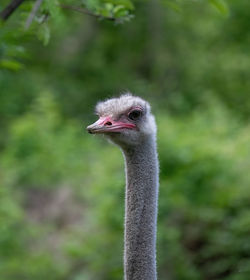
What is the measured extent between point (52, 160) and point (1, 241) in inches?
81.7

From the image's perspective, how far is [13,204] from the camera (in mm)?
6949

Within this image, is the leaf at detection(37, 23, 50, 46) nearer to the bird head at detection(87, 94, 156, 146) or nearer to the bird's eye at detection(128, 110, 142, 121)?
the bird head at detection(87, 94, 156, 146)

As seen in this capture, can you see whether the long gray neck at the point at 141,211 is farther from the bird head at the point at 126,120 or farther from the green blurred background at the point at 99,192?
the green blurred background at the point at 99,192

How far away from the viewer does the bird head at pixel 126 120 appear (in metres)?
2.96

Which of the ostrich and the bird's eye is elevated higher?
the bird's eye

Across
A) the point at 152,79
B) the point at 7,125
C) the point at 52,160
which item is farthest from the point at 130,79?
the point at 52,160

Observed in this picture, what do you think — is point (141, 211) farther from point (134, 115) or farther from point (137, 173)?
point (134, 115)

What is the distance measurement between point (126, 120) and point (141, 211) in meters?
0.36

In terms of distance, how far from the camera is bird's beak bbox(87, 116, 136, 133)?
286 cm

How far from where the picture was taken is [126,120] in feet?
9.89

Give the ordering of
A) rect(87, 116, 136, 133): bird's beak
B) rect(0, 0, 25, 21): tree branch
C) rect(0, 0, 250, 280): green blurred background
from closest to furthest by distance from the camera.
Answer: rect(87, 116, 136, 133): bird's beak
rect(0, 0, 25, 21): tree branch
rect(0, 0, 250, 280): green blurred background

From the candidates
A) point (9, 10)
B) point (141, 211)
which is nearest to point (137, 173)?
point (141, 211)

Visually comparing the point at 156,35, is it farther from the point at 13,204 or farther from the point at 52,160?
the point at 13,204

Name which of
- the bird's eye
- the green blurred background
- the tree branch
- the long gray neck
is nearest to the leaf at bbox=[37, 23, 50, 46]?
the green blurred background
